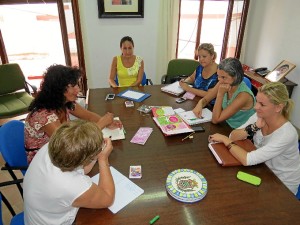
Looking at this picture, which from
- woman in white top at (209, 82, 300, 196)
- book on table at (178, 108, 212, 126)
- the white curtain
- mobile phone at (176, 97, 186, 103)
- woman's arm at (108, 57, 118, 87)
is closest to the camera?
woman in white top at (209, 82, 300, 196)

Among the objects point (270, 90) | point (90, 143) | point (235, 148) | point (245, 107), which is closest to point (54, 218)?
point (90, 143)

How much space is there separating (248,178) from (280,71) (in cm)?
259

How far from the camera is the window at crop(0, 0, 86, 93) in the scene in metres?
3.75

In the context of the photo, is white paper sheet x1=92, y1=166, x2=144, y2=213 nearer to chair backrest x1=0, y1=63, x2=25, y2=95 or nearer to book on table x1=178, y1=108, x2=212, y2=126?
book on table x1=178, y1=108, x2=212, y2=126

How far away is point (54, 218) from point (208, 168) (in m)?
0.90

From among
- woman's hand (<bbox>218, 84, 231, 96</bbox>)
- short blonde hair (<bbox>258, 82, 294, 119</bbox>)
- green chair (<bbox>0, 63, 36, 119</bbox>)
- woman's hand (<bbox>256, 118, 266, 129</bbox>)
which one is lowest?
green chair (<bbox>0, 63, 36, 119</bbox>)

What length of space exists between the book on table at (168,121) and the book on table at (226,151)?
0.26m

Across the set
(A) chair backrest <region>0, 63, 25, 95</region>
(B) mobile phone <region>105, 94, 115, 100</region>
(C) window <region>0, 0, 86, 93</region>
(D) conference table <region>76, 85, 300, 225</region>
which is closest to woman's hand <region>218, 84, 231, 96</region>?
(D) conference table <region>76, 85, 300, 225</region>

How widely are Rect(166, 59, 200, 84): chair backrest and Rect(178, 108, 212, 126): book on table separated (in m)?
1.44

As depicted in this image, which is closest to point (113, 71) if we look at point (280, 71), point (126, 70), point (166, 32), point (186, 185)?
point (126, 70)

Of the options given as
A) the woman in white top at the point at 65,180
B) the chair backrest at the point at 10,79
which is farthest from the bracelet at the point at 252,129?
the chair backrest at the point at 10,79

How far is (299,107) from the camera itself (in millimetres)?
3258

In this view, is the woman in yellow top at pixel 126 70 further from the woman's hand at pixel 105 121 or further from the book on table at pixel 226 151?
the book on table at pixel 226 151

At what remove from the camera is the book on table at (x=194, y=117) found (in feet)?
6.45
